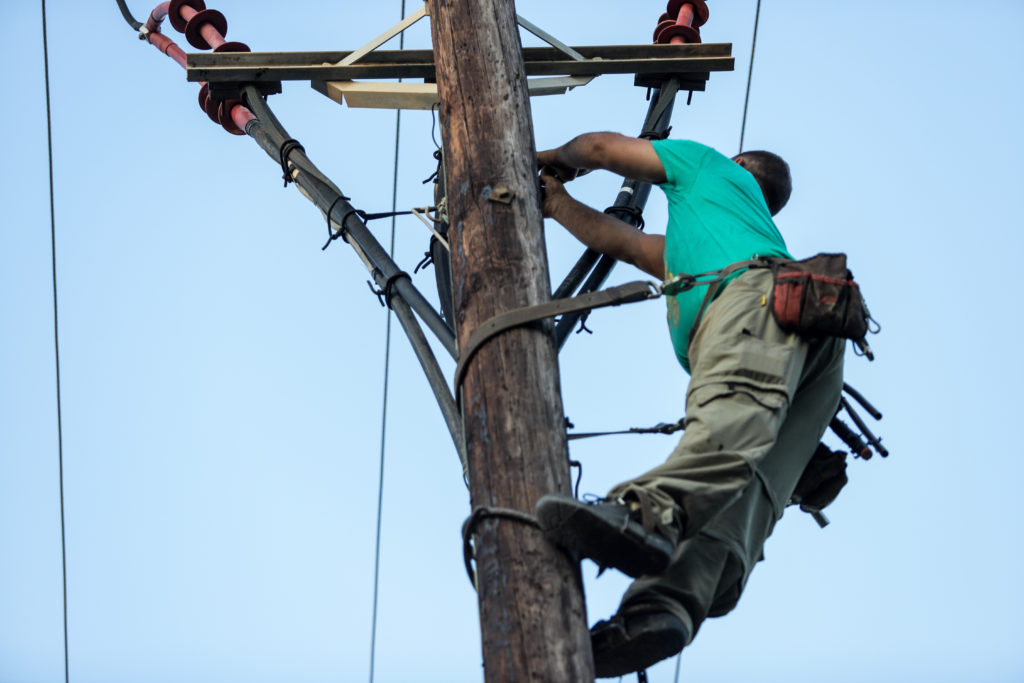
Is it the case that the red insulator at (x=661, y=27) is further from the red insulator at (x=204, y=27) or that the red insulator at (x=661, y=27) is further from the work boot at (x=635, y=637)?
the work boot at (x=635, y=637)

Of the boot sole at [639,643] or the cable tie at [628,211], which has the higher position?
the cable tie at [628,211]

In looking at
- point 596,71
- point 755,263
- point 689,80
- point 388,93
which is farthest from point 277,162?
point 755,263

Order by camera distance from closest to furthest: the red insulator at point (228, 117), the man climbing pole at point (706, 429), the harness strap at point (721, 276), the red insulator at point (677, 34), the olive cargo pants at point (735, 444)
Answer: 1. the man climbing pole at point (706, 429)
2. the olive cargo pants at point (735, 444)
3. the harness strap at point (721, 276)
4. the red insulator at point (228, 117)
5. the red insulator at point (677, 34)

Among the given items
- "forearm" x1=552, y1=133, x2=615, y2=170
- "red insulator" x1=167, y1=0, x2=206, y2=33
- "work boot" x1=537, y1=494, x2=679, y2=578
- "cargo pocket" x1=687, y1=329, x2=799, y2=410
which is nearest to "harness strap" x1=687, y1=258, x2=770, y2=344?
"cargo pocket" x1=687, y1=329, x2=799, y2=410

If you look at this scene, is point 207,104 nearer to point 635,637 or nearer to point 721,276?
point 721,276

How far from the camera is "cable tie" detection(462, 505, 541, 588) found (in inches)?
138

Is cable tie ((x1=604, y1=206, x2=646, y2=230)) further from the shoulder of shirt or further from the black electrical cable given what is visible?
the black electrical cable

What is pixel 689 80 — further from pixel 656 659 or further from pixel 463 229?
pixel 656 659

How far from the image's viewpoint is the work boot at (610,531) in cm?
337

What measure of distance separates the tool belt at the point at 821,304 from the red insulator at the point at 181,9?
3.31 meters

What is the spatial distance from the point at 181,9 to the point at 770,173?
283cm

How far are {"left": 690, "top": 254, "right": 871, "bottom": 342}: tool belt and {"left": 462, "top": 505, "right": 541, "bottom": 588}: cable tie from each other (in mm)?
932

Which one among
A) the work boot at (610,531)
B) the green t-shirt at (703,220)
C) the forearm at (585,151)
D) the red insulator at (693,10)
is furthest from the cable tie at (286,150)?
the work boot at (610,531)

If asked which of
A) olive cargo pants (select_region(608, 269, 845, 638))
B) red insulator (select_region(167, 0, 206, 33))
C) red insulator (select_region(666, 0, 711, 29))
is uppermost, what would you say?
red insulator (select_region(167, 0, 206, 33))
